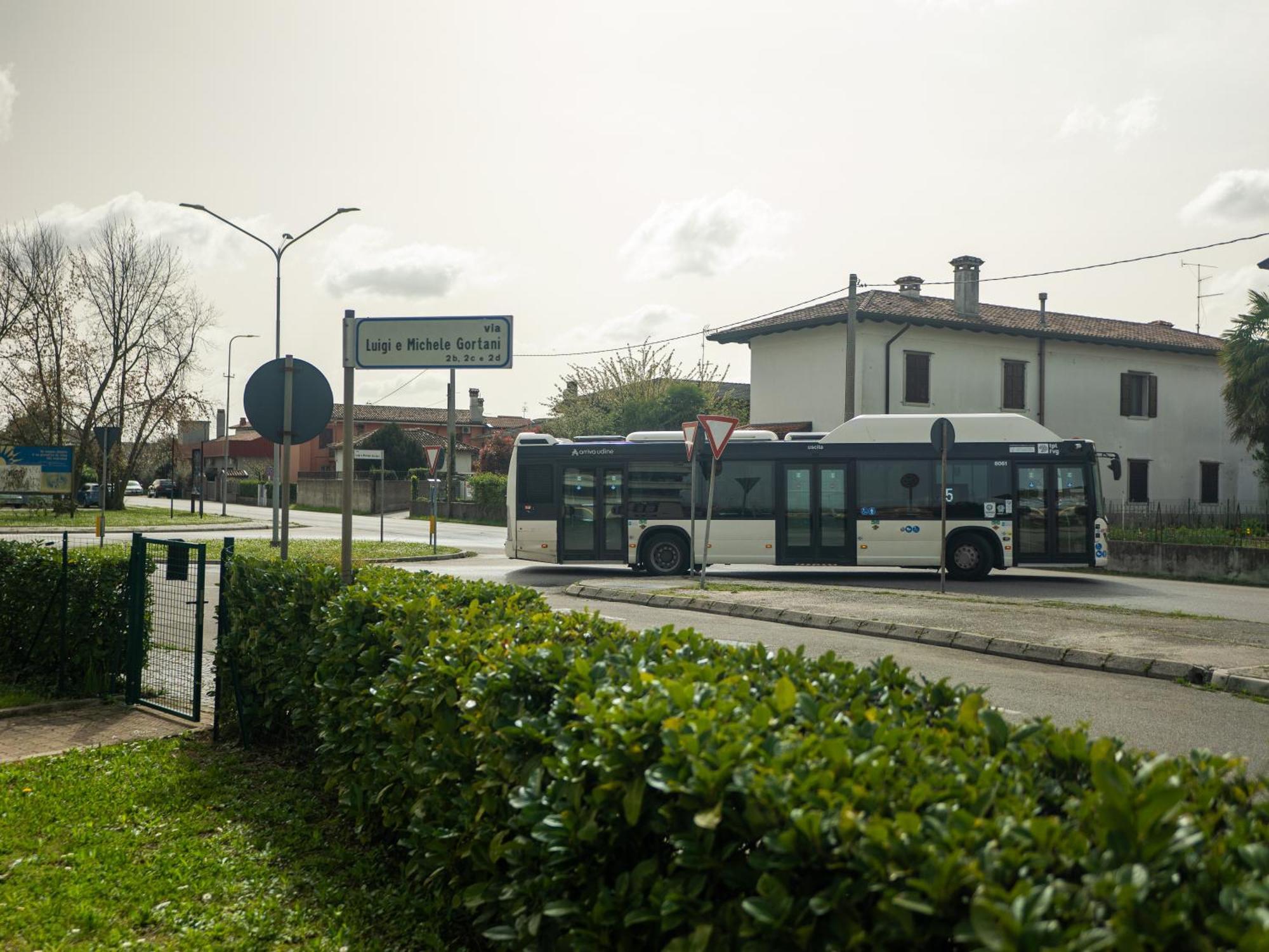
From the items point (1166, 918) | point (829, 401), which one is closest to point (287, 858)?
point (1166, 918)

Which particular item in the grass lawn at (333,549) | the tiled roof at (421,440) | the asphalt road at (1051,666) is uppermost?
the tiled roof at (421,440)

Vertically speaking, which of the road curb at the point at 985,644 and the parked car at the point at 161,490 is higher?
the parked car at the point at 161,490

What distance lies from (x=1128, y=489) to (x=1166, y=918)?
136 ft

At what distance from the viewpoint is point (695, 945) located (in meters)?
2.36

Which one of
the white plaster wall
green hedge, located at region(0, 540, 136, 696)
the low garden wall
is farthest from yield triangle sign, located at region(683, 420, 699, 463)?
the white plaster wall

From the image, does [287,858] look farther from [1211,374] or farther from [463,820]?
[1211,374]

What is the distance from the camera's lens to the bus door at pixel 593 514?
71.0 ft

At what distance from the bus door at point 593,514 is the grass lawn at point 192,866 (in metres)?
15.3

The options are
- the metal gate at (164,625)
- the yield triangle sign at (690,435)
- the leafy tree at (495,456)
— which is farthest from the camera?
the leafy tree at (495,456)

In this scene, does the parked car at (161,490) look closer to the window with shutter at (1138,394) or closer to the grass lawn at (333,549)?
the grass lawn at (333,549)

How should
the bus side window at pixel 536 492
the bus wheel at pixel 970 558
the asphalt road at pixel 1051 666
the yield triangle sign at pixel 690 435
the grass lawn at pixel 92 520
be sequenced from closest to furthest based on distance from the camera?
the asphalt road at pixel 1051 666 < the yield triangle sign at pixel 690 435 < the bus wheel at pixel 970 558 < the bus side window at pixel 536 492 < the grass lawn at pixel 92 520

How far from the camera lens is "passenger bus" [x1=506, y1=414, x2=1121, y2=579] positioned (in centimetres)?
2067

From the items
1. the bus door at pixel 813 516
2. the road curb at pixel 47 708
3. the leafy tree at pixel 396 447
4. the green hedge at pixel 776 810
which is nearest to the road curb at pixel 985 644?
the bus door at pixel 813 516

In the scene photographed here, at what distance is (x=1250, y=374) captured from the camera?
30.3 meters
